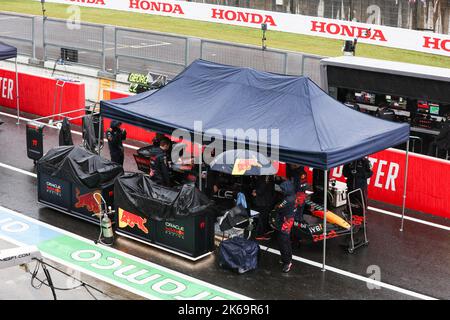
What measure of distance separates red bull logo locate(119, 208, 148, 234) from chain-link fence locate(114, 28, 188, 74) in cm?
991

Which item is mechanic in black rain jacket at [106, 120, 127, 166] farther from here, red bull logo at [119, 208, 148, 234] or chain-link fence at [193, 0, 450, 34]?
chain-link fence at [193, 0, 450, 34]

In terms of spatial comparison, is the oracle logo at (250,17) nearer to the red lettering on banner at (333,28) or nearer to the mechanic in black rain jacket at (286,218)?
the red lettering on banner at (333,28)

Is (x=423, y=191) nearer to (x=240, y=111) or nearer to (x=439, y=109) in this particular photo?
(x=439, y=109)

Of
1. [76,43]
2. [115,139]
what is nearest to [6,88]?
[76,43]

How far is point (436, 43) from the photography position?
24703 millimetres

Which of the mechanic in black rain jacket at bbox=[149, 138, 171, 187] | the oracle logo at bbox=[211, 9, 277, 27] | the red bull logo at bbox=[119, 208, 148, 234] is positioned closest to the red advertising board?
the mechanic in black rain jacket at bbox=[149, 138, 171, 187]

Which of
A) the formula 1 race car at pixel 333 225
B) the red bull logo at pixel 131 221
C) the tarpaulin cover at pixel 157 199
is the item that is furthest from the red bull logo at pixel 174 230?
the formula 1 race car at pixel 333 225

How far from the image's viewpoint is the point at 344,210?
46.6 ft

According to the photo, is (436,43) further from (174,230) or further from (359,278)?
(174,230)

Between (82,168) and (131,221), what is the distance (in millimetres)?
1501

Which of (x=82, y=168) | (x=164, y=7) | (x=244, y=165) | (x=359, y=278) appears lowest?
(x=359, y=278)

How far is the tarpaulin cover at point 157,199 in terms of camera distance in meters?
12.3
